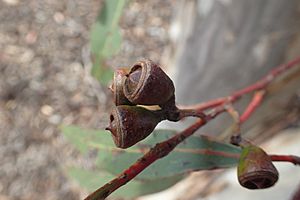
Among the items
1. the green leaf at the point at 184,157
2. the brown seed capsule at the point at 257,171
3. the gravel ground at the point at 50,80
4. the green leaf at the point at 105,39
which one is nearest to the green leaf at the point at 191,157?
the green leaf at the point at 184,157

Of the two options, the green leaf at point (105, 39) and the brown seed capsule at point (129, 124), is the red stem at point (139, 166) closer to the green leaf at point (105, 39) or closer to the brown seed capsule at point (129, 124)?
the brown seed capsule at point (129, 124)

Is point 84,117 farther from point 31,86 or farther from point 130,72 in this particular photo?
point 130,72

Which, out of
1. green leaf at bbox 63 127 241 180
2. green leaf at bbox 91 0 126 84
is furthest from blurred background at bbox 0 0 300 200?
green leaf at bbox 63 127 241 180

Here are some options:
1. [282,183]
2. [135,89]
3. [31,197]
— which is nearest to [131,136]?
[135,89]

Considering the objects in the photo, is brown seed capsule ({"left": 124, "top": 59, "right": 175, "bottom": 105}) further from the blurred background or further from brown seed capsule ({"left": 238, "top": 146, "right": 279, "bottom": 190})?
the blurred background

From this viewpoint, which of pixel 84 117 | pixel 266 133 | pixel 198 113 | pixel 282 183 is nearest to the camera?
pixel 198 113

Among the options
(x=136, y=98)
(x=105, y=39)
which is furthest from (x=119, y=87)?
(x=105, y=39)
